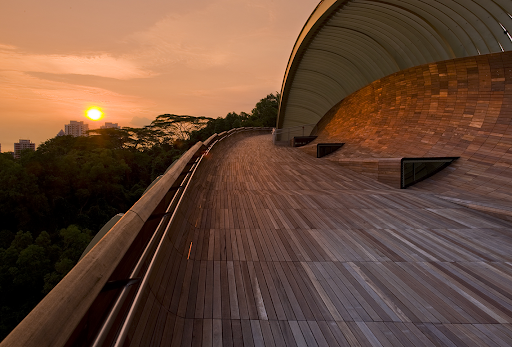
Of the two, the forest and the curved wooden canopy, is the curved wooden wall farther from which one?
the forest

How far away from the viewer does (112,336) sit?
1.61m

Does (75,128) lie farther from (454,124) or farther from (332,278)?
(332,278)

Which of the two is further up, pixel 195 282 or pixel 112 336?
pixel 112 336

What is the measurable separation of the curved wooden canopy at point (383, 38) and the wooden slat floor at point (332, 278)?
7.65 m

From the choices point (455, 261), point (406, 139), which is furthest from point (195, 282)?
point (406, 139)

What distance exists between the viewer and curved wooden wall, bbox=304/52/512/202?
27.5 ft

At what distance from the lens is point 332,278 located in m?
3.48

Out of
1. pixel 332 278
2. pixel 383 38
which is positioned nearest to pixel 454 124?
pixel 383 38

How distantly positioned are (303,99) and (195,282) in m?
30.7

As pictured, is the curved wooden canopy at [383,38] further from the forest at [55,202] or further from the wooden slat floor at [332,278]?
the forest at [55,202]

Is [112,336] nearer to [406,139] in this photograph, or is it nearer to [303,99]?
[406,139]

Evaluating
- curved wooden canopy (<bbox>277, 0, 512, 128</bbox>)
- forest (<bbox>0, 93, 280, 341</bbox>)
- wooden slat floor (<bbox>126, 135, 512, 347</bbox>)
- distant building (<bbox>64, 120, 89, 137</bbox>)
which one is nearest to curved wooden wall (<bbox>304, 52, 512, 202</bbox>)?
curved wooden canopy (<bbox>277, 0, 512, 128</bbox>)

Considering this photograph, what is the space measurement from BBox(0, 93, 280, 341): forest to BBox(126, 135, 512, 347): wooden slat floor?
2413 cm

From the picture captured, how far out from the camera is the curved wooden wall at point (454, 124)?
8391 millimetres
